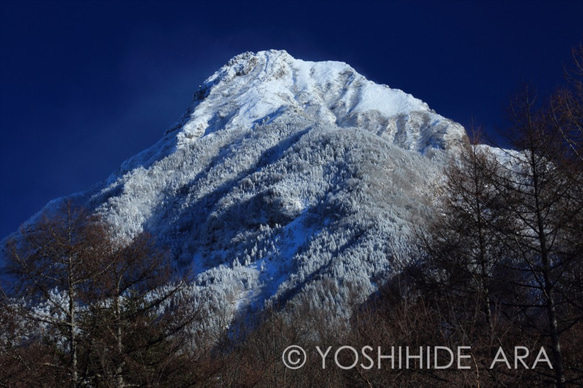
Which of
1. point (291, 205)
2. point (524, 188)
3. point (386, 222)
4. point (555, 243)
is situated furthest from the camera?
point (291, 205)

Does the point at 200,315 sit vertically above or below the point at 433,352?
above

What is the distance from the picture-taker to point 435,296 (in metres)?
10.3

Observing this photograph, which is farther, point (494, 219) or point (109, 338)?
point (494, 219)

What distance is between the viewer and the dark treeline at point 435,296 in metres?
7.55

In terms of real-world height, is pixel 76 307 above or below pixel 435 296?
above

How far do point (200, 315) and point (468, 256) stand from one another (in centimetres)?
608

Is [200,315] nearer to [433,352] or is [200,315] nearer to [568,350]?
[433,352]

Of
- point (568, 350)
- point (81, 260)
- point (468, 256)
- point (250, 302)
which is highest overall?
point (250, 302)

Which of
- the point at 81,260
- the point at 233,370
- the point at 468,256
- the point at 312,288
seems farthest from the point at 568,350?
the point at 312,288

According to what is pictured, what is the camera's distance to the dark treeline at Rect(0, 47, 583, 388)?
7555 mm

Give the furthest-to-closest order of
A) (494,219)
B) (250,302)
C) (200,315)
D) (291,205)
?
(291,205)
(250,302)
(200,315)
(494,219)

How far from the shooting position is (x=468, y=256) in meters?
10.6

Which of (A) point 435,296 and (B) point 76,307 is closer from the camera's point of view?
(B) point 76,307

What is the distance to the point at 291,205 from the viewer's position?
639 feet
